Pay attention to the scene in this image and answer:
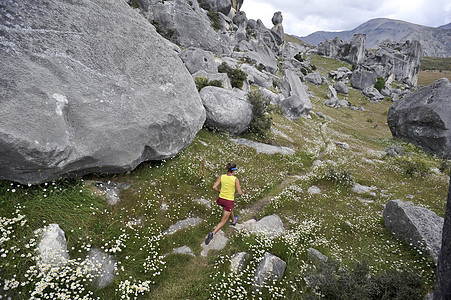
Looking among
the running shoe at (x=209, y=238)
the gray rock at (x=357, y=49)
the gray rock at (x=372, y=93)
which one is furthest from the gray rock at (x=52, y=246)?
the gray rock at (x=357, y=49)

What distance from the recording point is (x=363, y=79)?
83625 mm

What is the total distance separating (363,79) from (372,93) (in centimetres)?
909

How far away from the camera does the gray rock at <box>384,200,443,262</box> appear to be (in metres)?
8.80

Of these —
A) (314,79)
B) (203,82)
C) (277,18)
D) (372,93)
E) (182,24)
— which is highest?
(277,18)

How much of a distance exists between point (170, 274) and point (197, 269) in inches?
34.0

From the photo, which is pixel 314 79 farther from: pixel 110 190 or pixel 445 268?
pixel 445 268

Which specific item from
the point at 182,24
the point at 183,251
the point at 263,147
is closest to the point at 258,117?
the point at 263,147

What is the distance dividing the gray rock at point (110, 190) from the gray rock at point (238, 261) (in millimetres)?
5104

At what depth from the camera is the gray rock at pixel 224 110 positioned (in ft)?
59.5

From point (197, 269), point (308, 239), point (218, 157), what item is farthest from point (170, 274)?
point (218, 157)

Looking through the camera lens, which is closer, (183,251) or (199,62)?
(183,251)

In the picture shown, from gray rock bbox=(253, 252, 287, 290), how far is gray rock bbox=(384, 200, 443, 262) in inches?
228

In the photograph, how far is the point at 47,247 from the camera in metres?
6.39

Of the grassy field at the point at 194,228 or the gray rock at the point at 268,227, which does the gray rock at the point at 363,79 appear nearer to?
the grassy field at the point at 194,228
